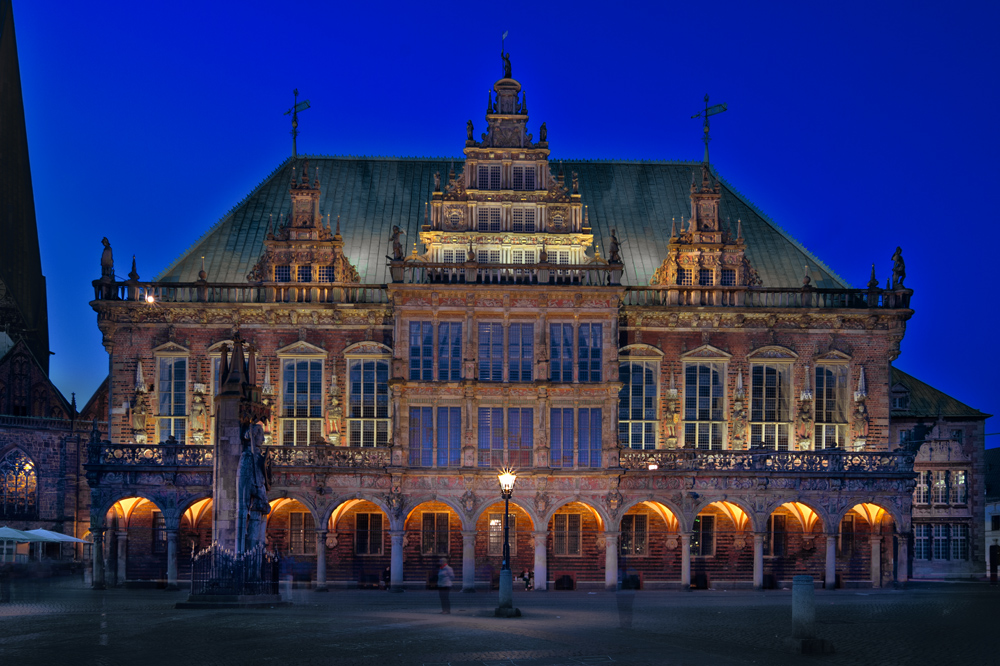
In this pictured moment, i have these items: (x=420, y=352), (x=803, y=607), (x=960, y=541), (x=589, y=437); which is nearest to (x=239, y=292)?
(x=420, y=352)

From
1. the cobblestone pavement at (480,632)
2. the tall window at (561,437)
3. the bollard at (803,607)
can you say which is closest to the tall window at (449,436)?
the tall window at (561,437)

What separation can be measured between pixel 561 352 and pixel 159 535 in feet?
66.0

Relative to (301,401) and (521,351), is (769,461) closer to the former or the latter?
(521,351)

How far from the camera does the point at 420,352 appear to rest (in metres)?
53.2

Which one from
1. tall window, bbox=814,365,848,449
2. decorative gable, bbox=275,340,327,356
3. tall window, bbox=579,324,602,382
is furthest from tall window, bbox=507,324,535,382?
tall window, bbox=814,365,848,449

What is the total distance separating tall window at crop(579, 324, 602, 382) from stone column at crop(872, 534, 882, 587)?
1417cm

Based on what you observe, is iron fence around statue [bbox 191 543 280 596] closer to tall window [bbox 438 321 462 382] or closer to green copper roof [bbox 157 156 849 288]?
tall window [bbox 438 321 462 382]

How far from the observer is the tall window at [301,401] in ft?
182

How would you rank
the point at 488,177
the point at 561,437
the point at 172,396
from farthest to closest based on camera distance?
the point at 488,177
the point at 172,396
the point at 561,437

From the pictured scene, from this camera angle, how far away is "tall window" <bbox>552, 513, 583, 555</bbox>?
54.9m

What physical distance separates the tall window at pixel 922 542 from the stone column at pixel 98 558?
1702 inches

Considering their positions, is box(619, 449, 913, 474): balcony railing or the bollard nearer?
the bollard

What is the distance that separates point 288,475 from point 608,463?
45.3ft

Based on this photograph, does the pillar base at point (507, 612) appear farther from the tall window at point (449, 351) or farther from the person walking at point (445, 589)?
the tall window at point (449, 351)
